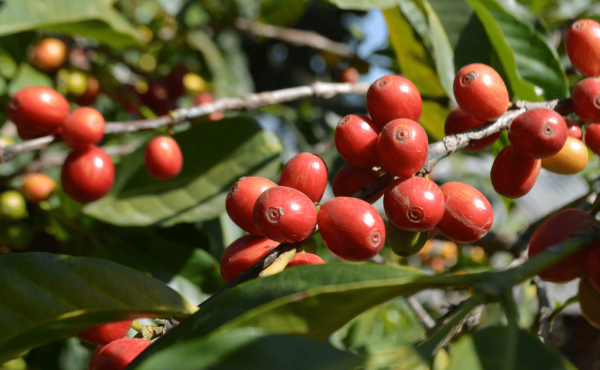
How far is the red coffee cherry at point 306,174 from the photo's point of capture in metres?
0.89

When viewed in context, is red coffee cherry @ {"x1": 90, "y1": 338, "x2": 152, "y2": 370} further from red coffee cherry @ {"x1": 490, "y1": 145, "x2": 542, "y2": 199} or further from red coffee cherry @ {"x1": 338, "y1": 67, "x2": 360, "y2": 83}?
red coffee cherry @ {"x1": 338, "y1": 67, "x2": 360, "y2": 83}

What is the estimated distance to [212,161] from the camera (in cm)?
179

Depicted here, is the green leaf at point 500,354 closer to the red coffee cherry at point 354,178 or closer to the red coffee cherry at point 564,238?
the red coffee cherry at point 564,238

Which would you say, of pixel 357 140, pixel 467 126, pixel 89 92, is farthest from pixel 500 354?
pixel 89 92

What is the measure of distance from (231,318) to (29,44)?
2262mm

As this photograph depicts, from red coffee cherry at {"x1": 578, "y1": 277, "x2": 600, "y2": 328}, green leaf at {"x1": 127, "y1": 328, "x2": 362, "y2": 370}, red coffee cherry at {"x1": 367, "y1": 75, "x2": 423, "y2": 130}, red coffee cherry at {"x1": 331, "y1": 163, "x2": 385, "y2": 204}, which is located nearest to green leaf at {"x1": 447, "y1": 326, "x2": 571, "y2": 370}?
green leaf at {"x1": 127, "y1": 328, "x2": 362, "y2": 370}

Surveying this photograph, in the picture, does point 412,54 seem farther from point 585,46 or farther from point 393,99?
point 393,99

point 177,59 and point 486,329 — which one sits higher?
point 486,329

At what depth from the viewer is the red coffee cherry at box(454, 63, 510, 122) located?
0.91 meters

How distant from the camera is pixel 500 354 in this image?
597mm

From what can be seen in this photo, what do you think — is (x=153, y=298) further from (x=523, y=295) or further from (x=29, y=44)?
(x=523, y=295)

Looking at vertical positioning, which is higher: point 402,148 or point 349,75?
point 402,148

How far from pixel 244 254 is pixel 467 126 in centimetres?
61

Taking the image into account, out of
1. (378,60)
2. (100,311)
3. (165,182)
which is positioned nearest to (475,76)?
(100,311)
